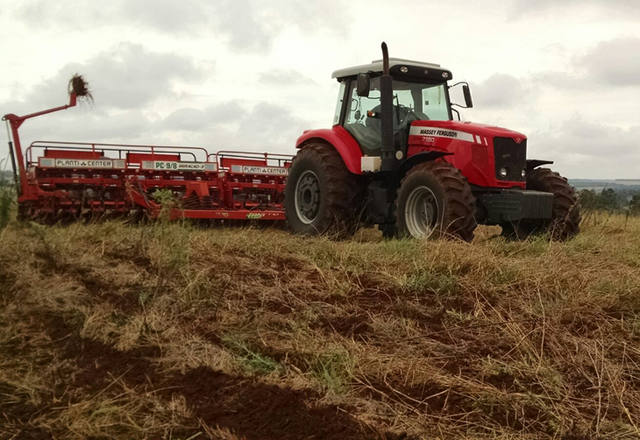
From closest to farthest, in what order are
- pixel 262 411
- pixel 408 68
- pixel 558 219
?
pixel 262 411 < pixel 558 219 < pixel 408 68

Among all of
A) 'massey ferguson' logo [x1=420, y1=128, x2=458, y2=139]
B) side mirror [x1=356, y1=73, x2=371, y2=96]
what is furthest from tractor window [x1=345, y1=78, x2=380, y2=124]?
'massey ferguson' logo [x1=420, y1=128, x2=458, y2=139]

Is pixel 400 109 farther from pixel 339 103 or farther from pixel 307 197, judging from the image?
pixel 307 197

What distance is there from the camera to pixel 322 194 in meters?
8.41

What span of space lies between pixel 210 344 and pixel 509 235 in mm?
5276

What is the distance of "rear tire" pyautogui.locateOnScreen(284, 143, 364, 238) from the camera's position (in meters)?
8.29

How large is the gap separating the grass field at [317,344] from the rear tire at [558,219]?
1.64 m

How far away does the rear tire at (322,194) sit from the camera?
8.29m

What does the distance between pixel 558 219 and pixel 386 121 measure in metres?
2.44

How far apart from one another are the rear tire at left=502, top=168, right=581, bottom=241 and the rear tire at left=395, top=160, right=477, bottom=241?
1156 mm

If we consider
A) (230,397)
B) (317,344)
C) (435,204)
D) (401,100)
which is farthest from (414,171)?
(230,397)

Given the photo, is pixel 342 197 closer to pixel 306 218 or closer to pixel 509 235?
pixel 306 218

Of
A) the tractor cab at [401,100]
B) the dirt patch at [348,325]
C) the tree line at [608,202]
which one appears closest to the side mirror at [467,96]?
the tractor cab at [401,100]

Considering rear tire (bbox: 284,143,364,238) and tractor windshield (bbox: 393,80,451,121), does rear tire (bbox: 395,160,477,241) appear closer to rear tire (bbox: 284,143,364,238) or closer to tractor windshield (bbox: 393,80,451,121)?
rear tire (bbox: 284,143,364,238)

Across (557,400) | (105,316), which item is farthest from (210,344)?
(557,400)
